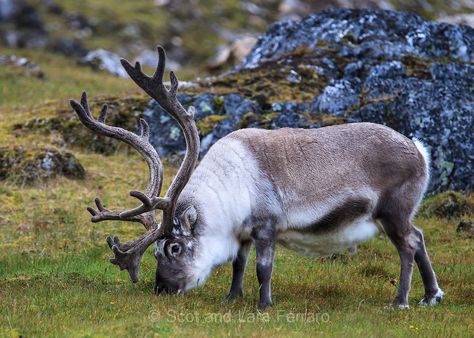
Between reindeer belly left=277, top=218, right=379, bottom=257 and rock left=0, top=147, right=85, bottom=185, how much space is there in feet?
21.3

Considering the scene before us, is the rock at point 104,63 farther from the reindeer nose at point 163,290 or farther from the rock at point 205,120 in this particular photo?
the reindeer nose at point 163,290

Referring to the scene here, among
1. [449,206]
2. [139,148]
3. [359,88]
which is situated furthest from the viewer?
[359,88]

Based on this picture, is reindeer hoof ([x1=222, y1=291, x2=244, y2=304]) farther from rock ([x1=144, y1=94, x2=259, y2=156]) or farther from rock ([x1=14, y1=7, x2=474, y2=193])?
rock ([x1=144, y1=94, x2=259, y2=156])

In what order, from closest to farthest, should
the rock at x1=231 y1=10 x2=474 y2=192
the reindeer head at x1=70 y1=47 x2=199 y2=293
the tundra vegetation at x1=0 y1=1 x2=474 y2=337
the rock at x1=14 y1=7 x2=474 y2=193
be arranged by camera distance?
the tundra vegetation at x1=0 y1=1 x2=474 y2=337 < the reindeer head at x1=70 y1=47 x2=199 y2=293 < the rock at x1=231 y1=10 x2=474 y2=192 < the rock at x1=14 y1=7 x2=474 y2=193

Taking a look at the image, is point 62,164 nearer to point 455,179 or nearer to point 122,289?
point 122,289

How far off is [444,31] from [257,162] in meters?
10.3

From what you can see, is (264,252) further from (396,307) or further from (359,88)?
(359,88)

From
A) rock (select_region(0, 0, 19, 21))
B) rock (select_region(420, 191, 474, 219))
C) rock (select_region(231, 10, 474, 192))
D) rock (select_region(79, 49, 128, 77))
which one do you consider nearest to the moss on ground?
rock (select_region(231, 10, 474, 192))

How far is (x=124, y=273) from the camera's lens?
10352 mm

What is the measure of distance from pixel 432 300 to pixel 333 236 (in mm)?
1465

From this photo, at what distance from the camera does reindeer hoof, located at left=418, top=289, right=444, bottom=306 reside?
9.34 meters

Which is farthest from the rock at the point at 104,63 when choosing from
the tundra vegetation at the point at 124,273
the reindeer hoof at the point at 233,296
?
the reindeer hoof at the point at 233,296

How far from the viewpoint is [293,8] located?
192ft

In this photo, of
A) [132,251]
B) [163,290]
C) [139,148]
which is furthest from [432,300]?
[139,148]
